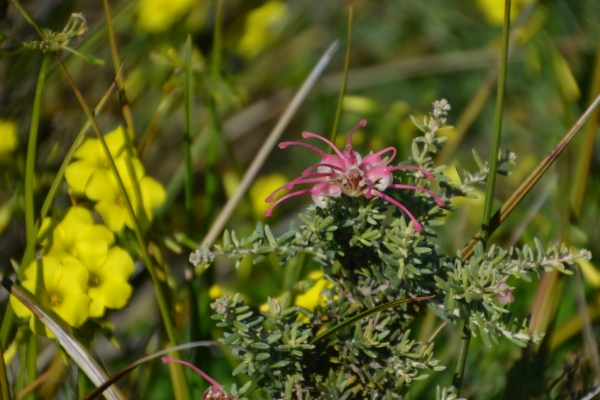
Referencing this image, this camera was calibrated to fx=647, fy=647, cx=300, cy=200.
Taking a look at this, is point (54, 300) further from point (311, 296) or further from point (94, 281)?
point (311, 296)

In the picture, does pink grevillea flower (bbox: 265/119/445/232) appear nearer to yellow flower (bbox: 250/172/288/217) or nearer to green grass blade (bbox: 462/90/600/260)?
green grass blade (bbox: 462/90/600/260)

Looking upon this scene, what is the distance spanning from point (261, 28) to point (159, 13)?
344 millimetres

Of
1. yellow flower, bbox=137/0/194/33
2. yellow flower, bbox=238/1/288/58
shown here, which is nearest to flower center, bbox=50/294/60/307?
yellow flower, bbox=137/0/194/33

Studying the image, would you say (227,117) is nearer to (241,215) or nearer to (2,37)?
(241,215)

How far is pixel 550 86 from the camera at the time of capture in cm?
158

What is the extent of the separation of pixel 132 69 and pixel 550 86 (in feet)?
3.24

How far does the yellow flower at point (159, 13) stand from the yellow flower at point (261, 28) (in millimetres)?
238

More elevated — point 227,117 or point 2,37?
point 2,37

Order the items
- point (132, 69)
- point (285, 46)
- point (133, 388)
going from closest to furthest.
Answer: point (133, 388), point (132, 69), point (285, 46)

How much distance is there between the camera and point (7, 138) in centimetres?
96

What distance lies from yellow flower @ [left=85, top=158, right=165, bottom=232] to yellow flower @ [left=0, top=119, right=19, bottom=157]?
0.30m

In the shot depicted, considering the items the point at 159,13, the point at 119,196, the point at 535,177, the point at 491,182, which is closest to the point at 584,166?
the point at 535,177

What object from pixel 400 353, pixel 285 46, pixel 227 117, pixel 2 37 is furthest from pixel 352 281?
pixel 285 46

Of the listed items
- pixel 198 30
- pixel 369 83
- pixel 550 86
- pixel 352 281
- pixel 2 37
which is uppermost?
pixel 2 37
